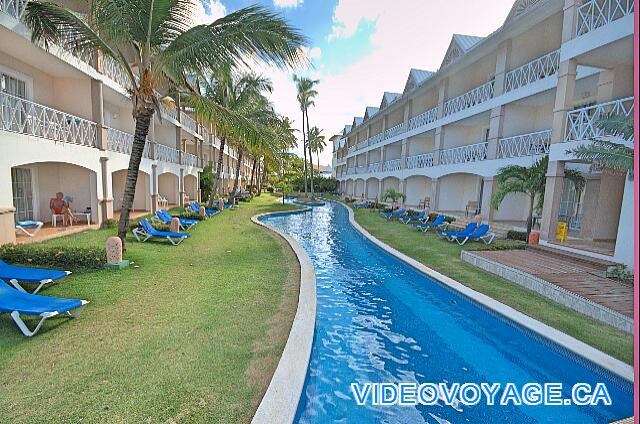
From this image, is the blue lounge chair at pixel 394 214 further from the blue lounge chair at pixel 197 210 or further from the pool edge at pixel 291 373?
the pool edge at pixel 291 373

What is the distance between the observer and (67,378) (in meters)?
3.37

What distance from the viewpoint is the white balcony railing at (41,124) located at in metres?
8.26

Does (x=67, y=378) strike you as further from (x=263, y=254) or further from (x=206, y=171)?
(x=206, y=171)

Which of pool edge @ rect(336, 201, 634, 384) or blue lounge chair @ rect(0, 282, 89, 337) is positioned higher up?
blue lounge chair @ rect(0, 282, 89, 337)

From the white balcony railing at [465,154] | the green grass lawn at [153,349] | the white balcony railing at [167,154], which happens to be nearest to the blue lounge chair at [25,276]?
the green grass lawn at [153,349]

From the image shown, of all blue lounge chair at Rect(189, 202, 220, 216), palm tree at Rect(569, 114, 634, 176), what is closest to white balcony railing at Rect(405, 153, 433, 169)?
palm tree at Rect(569, 114, 634, 176)

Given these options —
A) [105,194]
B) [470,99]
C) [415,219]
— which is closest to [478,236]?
[415,219]

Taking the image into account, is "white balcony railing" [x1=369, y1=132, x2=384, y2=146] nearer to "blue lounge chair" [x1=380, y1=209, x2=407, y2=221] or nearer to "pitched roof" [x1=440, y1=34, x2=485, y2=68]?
"pitched roof" [x1=440, y1=34, x2=485, y2=68]

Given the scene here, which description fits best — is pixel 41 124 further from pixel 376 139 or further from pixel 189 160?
pixel 376 139

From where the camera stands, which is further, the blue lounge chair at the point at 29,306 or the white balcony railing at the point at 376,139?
the white balcony railing at the point at 376,139

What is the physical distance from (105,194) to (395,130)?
2310 cm

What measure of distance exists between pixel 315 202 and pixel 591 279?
26869mm

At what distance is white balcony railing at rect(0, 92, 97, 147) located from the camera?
8258mm

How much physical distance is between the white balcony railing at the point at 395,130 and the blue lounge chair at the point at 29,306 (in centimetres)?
2531
